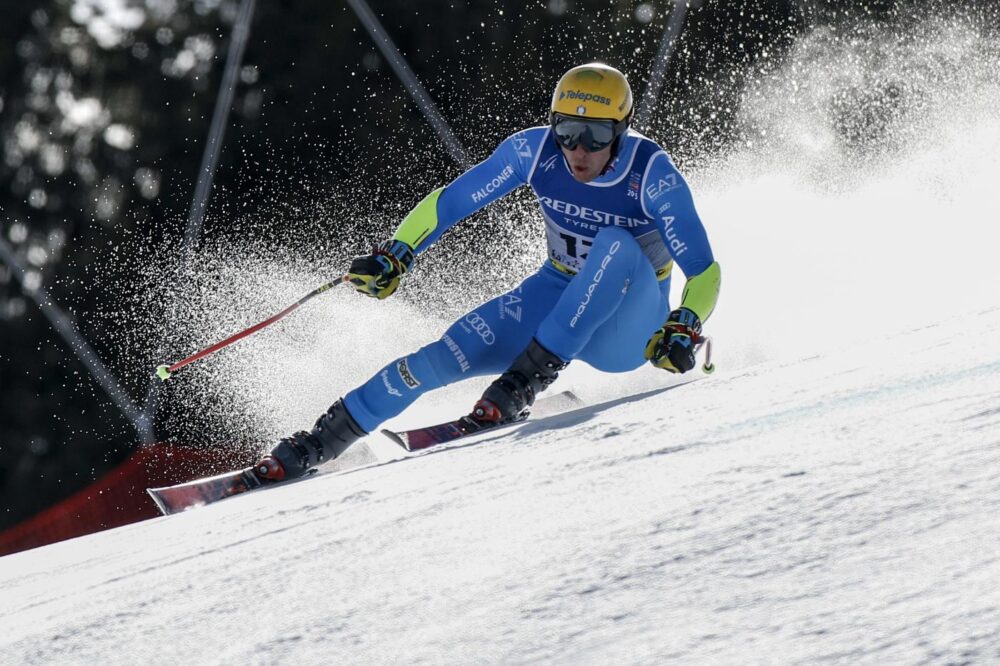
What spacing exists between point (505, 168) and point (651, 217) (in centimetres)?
55

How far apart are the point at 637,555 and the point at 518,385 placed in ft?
6.41

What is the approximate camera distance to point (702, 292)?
10.8 ft

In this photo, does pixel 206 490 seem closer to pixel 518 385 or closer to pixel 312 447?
pixel 312 447

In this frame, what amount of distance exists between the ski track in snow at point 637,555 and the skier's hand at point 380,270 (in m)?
1.30

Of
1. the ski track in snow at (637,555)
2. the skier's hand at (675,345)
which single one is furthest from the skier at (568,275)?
the ski track in snow at (637,555)

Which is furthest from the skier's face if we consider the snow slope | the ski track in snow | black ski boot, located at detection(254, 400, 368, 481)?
the ski track in snow

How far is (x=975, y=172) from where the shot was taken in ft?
22.7

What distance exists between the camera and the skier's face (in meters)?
3.51

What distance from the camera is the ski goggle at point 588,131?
347cm

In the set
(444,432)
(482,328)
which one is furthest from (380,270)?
(444,432)

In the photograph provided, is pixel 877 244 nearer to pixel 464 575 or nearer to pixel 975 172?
pixel 975 172

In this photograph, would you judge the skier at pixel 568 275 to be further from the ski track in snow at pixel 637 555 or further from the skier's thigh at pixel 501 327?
the ski track in snow at pixel 637 555

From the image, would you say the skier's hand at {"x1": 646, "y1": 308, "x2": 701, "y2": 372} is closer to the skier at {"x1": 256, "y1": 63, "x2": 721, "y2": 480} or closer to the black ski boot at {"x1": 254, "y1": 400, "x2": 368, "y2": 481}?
the skier at {"x1": 256, "y1": 63, "x2": 721, "y2": 480}

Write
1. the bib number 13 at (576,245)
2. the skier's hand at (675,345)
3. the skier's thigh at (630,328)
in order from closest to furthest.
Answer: the skier's hand at (675,345) → the skier's thigh at (630,328) → the bib number 13 at (576,245)
